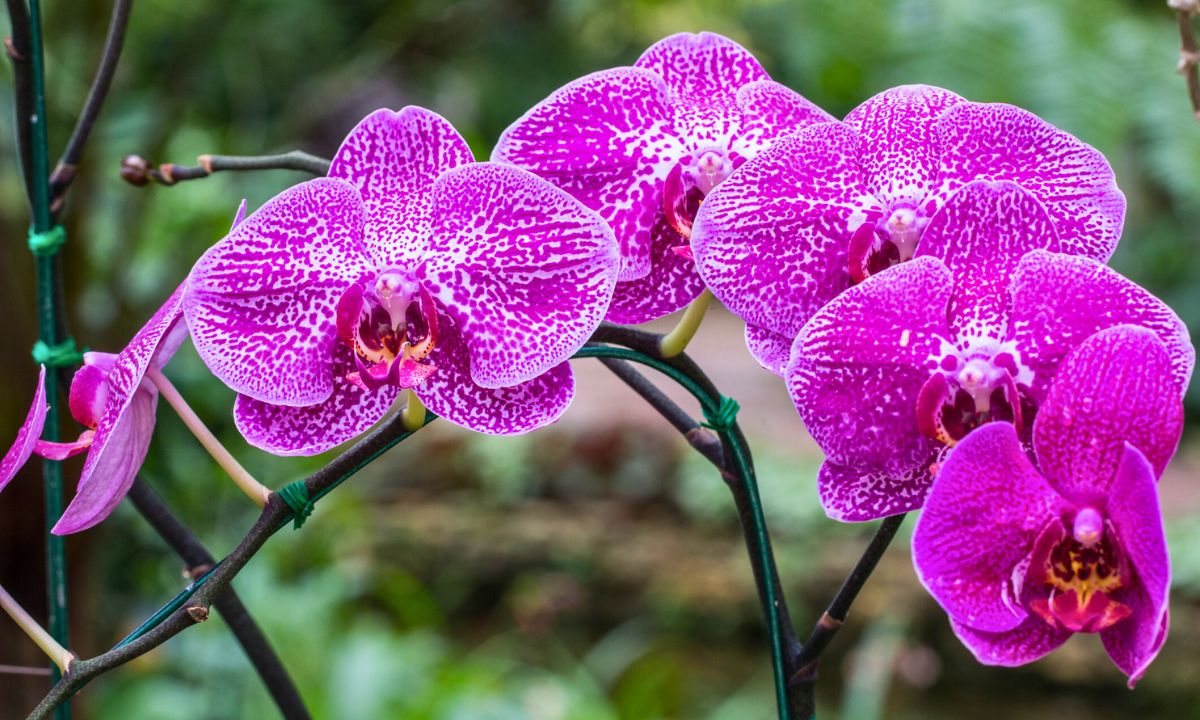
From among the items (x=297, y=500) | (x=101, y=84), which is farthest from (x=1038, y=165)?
(x=101, y=84)

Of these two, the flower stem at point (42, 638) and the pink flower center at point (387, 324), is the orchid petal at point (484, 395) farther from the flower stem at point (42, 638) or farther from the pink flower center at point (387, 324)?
the flower stem at point (42, 638)

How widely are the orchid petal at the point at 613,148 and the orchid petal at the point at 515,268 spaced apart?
30 mm

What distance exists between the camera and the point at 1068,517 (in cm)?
28

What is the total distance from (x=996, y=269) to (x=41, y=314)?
354mm

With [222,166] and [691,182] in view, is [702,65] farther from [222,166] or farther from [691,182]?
[222,166]

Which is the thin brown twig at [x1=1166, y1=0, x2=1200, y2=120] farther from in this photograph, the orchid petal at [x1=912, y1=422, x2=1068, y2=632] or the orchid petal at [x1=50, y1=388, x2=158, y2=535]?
the orchid petal at [x1=50, y1=388, x2=158, y2=535]

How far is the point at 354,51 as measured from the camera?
7.29 ft

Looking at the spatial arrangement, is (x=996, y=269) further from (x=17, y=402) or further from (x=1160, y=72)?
(x=1160, y=72)

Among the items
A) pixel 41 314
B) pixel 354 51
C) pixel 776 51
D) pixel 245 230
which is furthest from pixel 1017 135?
pixel 354 51

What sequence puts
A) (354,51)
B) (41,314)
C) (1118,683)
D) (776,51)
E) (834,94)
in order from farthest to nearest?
(1118,683) → (354,51) → (776,51) → (834,94) → (41,314)

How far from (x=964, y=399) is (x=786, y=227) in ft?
0.24

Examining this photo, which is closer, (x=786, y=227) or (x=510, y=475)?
(x=786, y=227)

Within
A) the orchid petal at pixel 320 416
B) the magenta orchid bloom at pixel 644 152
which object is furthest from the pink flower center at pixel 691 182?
the orchid petal at pixel 320 416

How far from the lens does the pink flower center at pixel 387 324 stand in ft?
1.03
